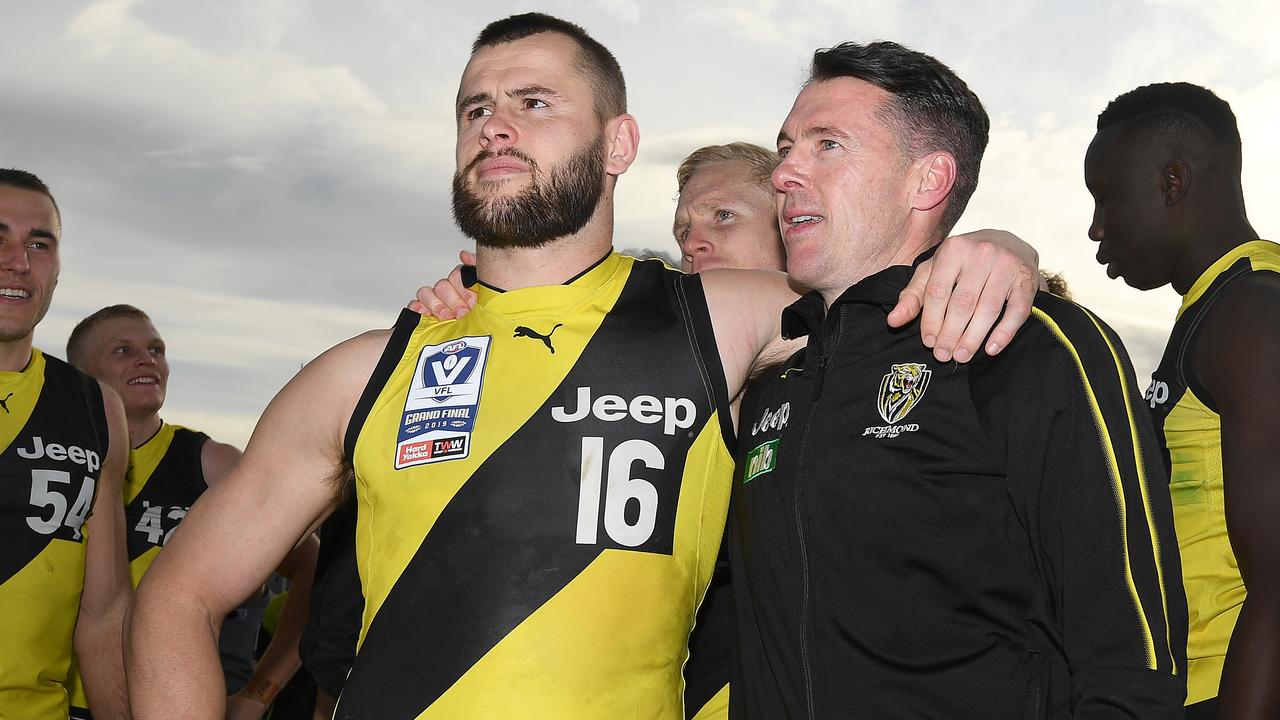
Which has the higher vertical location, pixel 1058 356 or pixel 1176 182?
pixel 1176 182

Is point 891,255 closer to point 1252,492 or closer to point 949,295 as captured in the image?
point 949,295

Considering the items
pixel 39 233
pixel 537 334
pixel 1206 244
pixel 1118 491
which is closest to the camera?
pixel 1118 491

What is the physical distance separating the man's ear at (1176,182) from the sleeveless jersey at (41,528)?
3.99 meters

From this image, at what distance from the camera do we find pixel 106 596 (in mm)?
4496

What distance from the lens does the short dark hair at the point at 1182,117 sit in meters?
3.41

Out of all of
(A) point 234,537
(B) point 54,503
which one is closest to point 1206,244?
(A) point 234,537

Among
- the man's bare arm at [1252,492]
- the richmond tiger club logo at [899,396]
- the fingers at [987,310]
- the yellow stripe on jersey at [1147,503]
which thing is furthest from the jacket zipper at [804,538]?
the man's bare arm at [1252,492]

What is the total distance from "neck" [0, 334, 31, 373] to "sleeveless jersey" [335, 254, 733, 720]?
103 inches

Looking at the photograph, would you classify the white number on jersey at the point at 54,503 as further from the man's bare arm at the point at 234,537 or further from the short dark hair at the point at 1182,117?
the short dark hair at the point at 1182,117

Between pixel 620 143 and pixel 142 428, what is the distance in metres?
4.35

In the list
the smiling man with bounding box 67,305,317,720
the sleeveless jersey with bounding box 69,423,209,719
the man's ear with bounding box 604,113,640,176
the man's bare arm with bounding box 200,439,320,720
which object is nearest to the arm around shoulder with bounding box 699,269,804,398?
the man's ear with bounding box 604,113,640,176

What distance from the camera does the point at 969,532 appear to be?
2096mm

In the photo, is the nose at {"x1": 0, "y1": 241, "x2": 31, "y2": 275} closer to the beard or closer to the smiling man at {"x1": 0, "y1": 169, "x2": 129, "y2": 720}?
the smiling man at {"x1": 0, "y1": 169, "x2": 129, "y2": 720}

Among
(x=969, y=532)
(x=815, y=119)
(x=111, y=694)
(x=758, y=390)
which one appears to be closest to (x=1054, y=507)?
(x=969, y=532)
